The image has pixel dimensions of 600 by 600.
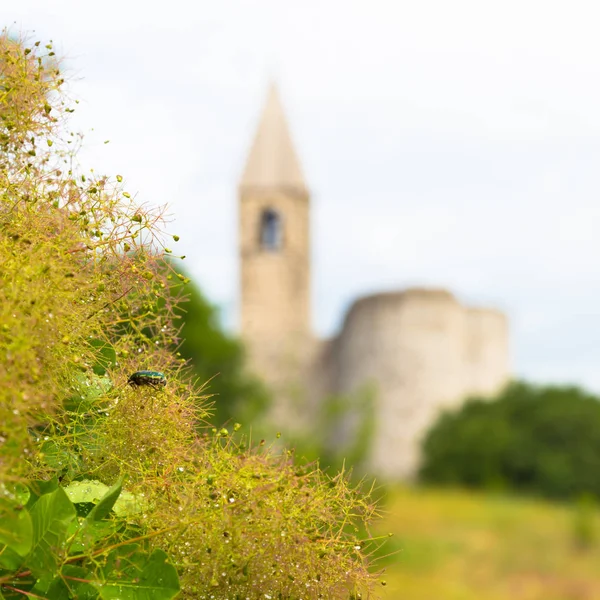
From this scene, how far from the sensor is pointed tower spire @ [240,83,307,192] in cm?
3488

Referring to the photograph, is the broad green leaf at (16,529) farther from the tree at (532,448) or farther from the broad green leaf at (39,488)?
the tree at (532,448)

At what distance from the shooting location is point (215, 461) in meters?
1.53

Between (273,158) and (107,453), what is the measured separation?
34041 mm

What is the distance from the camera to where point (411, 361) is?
29.5 m

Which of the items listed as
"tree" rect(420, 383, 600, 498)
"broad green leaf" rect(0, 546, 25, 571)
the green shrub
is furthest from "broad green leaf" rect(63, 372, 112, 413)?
"tree" rect(420, 383, 600, 498)

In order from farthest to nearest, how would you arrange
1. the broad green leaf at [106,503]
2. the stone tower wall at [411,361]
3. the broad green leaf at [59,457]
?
the stone tower wall at [411,361] < the broad green leaf at [59,457] < the broad green leaf at [106,503]

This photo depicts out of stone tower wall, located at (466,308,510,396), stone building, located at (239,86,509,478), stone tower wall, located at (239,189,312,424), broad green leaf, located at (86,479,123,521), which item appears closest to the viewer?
broad green leaf, located at (86,479,123,521)

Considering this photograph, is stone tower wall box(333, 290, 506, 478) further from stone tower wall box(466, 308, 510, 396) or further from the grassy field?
the grassy field

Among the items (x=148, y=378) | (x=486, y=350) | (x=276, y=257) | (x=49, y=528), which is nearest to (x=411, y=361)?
(x=486, y=350)

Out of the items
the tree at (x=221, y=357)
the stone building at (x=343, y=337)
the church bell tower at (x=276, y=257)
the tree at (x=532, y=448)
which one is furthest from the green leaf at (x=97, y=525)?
the church bell tower at (x=276, y=257)

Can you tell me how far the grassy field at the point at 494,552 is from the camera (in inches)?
605

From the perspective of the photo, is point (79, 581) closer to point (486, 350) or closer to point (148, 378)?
point (148, 378)

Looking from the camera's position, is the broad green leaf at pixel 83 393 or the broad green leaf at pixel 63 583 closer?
the broad green leaf at pixel 63 583

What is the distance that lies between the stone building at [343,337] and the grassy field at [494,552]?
20.6 feet
